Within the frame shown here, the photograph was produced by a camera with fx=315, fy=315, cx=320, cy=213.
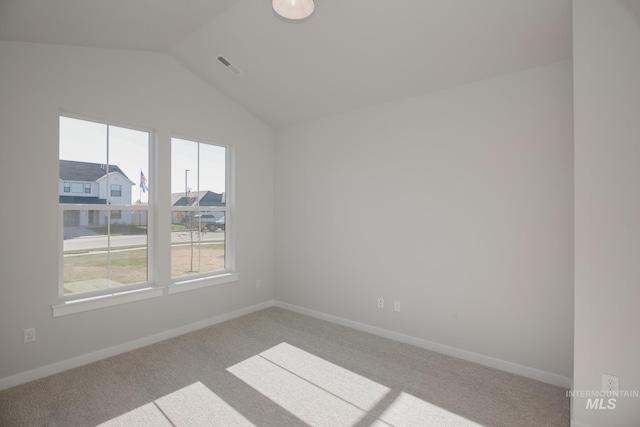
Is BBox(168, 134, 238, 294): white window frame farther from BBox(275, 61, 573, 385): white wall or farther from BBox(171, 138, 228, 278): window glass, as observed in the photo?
BBox(275, 61, 573, 385): white wall

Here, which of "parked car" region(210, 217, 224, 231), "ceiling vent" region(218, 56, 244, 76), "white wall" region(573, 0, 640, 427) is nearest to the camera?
"white wall" region(573, 0, 640, 427)

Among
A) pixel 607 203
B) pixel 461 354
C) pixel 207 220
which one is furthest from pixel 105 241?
pixel 607 203

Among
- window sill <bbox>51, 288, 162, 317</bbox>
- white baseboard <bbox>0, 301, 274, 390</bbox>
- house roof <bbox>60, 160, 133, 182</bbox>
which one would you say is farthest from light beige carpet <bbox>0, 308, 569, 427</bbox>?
house roof <bbox>60, 160, 133, 182</bbox>

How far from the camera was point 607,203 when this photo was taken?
74.7 inches

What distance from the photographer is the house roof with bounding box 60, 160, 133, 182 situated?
2.82 metres

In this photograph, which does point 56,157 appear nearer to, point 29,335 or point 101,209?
point 101,209

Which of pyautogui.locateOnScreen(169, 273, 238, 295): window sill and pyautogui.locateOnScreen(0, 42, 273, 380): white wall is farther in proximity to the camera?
pyautogui.locateOnScreen(169, 273, 238, 295): window sill

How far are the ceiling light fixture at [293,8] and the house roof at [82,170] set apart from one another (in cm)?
225

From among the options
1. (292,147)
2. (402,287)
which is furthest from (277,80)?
(402,287)

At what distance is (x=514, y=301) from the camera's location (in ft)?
8.98

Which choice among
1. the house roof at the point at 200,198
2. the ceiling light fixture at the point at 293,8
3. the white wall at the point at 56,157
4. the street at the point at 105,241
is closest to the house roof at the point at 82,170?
the white wall at the point at 56,157

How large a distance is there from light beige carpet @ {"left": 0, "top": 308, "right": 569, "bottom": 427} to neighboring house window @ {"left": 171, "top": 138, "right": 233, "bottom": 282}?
3.12 feet

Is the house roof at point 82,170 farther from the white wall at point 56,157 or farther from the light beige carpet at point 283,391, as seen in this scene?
the light beige carpet at point 283,391

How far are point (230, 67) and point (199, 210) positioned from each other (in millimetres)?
1692
